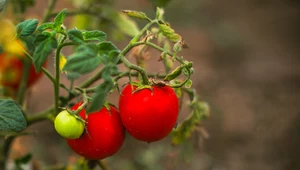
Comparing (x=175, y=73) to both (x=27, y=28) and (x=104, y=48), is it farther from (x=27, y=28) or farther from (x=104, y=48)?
(x=27, y=28)

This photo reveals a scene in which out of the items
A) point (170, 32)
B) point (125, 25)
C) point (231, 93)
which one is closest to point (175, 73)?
point (170, 32)

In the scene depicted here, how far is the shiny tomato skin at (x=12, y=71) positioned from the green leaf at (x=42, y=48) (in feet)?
1.54

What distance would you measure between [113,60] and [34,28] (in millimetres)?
196

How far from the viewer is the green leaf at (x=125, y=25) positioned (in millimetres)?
1390

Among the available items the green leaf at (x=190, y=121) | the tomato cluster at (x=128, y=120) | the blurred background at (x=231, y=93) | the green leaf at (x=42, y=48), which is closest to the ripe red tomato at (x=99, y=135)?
the tomato cluster at (x=128, y=120)

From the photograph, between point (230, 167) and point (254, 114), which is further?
point (254, 114)

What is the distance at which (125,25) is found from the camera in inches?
56.3

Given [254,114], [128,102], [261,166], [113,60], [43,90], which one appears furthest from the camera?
[43,90]

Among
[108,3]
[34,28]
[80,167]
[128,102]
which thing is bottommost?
[80,167]

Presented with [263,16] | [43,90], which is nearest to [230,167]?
[43,90]

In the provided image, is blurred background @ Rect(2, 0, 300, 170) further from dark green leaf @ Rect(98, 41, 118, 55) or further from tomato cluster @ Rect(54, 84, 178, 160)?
dark green leaf @ Rect(98, 41, 118, 55)

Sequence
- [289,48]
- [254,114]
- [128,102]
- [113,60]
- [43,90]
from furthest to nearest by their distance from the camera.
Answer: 1. [289,48]
2. [43,90]
3. [254,114]
4. [128,102]
5. [113,60]

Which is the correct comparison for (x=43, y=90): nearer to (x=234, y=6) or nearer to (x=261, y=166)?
(x=261, y=166)

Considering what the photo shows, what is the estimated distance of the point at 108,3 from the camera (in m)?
1.60
